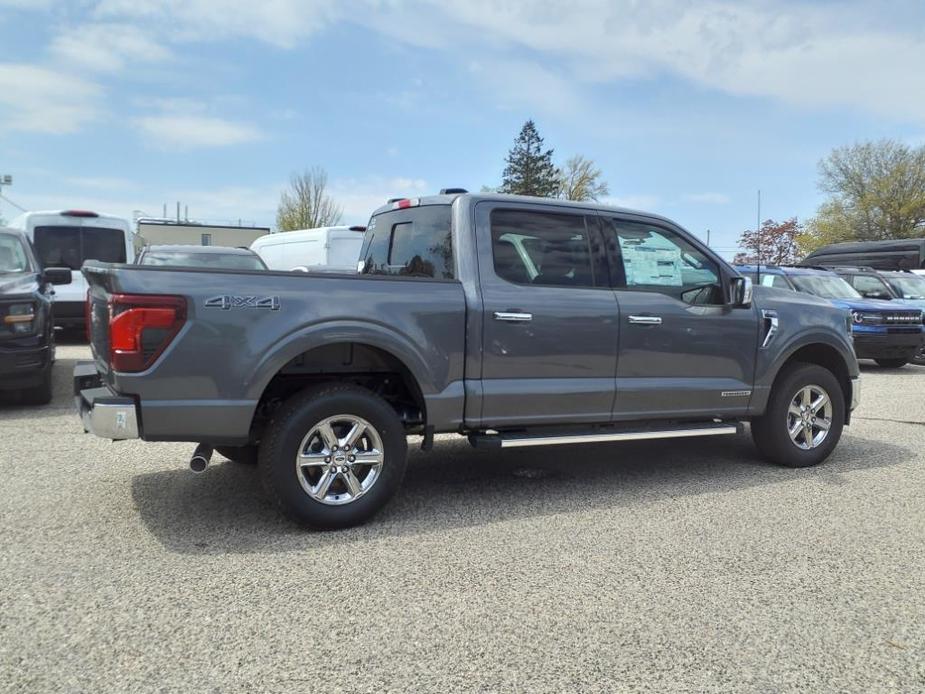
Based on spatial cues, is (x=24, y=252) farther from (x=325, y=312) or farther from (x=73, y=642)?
(x=73, y=642)

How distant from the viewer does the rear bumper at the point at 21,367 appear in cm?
721

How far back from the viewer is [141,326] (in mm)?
3854

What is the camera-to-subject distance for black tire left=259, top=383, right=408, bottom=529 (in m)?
4.12

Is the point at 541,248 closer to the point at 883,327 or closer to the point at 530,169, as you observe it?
the point at 883,327

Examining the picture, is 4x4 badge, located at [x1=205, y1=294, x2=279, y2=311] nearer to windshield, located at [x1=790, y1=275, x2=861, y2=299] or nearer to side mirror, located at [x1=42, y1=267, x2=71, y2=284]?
side mirror, located at [x1=42, y1=267, x2=71, y2=284]

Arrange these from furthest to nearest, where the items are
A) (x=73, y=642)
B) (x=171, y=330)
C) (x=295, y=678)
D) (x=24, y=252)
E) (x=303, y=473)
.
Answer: (x=24, y=252), (x=303, y=473), (x=171, y=330), (x=73, y=642), (x=295, y=678)

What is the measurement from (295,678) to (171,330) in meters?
1.92

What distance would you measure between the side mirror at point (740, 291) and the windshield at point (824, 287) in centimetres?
877

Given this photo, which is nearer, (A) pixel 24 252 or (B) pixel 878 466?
(B) pixel 878 466

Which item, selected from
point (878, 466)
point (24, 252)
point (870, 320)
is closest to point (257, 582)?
point (878, 466)

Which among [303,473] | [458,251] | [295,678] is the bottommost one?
[295,678]

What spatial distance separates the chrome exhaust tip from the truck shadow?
0.38 m

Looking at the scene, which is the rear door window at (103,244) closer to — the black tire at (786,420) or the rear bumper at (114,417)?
the rear bumper at (114,417)

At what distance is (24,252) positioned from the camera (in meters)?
8.47
